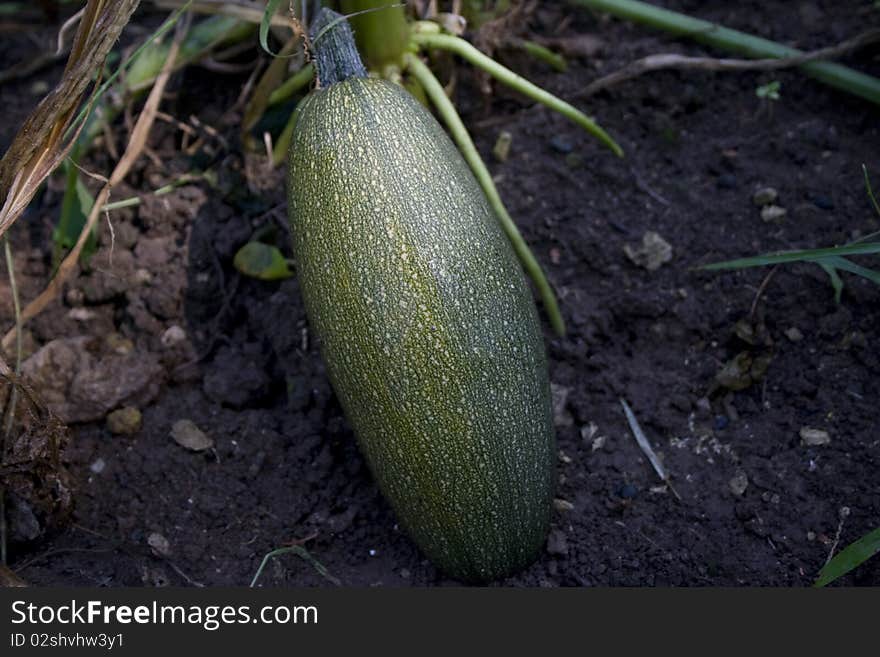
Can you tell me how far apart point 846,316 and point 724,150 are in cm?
61

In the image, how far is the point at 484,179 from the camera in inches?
88.7

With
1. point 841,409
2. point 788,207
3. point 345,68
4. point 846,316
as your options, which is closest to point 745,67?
point 788,207

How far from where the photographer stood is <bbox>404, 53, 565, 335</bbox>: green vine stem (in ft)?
7.39

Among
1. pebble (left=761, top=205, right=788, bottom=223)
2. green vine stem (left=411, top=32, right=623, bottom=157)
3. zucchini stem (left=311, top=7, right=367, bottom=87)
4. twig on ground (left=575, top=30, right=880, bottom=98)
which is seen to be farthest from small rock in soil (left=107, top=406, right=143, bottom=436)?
pebble (left=761, top=205, right=788, bottom=223)

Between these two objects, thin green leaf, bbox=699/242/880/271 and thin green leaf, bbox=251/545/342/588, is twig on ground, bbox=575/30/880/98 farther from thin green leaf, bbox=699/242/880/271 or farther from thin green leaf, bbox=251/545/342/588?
thin green leaf, bbox=251/545/342/588

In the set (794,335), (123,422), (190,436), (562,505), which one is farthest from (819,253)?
(123,422)

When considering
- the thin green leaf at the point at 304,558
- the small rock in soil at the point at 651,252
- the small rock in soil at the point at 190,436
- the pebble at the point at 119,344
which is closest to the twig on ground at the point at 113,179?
the pebble at the point at 119,344

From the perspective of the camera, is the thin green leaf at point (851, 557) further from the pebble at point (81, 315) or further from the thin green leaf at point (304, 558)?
the pebble at point (81, 315)

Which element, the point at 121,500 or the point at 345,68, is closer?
the point at 345,68

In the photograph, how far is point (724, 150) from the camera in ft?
8.55

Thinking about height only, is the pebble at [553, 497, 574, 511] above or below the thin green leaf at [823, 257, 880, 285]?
below

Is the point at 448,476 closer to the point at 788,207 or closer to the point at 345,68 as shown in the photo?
the point at 345,68

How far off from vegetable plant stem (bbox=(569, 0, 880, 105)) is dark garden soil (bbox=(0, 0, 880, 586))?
81 millimetres

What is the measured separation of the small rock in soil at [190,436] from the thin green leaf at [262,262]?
418 millimetres
